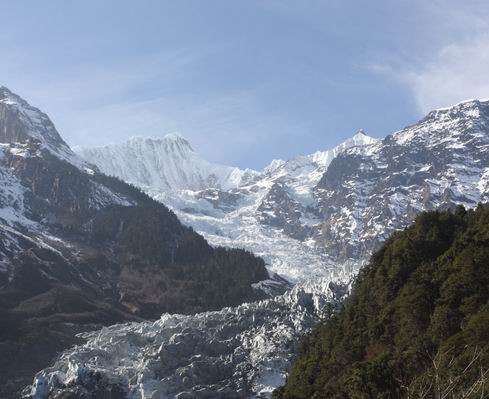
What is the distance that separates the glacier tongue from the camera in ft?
464

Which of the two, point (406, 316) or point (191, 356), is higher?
point (406, 316)

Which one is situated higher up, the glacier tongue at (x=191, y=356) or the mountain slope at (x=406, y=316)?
the mountain slope at (x=406, y=316)

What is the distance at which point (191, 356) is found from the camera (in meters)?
158

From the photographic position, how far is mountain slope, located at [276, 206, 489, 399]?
3213 inches

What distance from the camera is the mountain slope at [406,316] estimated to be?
8161 cm

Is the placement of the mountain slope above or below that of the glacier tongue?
above

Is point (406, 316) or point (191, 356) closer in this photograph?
point (406, 316)

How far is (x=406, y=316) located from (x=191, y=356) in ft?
214

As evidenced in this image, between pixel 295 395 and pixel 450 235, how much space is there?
117 feet

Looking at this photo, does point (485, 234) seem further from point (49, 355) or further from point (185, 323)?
point (49, 355)

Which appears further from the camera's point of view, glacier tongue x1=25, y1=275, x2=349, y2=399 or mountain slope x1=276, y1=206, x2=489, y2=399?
glacier tongue x1=25, y1=275, x2=349, y2=399

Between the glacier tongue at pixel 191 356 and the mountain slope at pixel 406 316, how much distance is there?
21.2 metres

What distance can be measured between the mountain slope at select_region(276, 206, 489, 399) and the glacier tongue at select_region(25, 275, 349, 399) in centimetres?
2117

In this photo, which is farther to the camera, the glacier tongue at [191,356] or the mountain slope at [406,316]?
the glacier tongue at [191,356]
